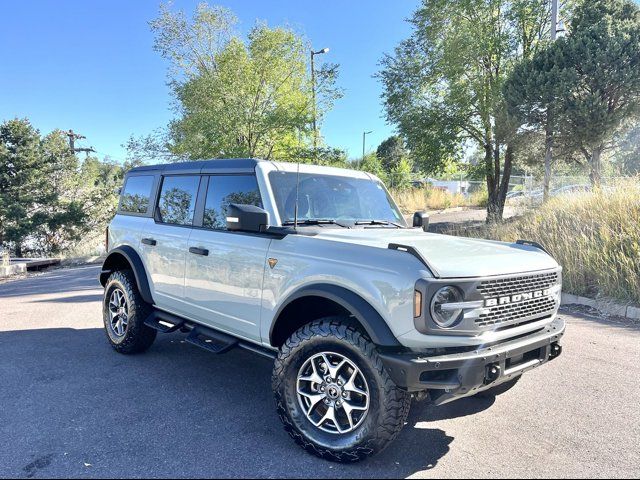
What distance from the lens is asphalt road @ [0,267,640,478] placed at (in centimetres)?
272

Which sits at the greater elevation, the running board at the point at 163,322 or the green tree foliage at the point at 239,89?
the green tree foliage at the point at 239,89

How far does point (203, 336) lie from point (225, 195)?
1.27 meters

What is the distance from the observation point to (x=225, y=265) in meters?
3.62

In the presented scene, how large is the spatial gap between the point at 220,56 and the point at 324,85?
12.9ft

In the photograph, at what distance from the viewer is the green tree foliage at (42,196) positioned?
704 inches

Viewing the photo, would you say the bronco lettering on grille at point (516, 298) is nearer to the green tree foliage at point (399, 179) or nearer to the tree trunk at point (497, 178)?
the tree trunk at point (497, 178)

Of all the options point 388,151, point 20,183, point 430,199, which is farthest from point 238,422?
point 388,151

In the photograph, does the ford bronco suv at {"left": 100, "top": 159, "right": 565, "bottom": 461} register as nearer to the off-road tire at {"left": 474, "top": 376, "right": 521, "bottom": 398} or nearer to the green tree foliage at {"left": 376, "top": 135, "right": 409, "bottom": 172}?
the off-road tire at {"left": 474, "top": 376, "right": 521, "bottom": 398}

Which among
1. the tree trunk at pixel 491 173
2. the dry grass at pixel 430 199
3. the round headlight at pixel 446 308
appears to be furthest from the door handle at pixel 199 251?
the dry grass at pixel 430 199

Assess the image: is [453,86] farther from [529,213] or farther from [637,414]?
[637,414]

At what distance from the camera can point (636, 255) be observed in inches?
263

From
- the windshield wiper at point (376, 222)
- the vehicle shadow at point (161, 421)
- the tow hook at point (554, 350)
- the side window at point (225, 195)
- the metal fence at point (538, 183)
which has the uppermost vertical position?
the metal fence at point (538, 183)

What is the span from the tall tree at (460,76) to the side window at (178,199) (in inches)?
445

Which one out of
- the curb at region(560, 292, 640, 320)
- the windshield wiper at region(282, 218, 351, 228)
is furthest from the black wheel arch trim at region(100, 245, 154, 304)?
the curb at region(560, 292, 640, 320)
